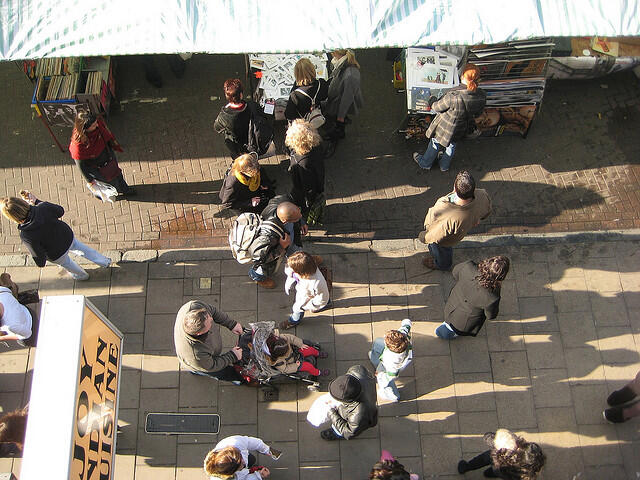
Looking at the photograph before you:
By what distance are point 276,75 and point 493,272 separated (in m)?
4.34

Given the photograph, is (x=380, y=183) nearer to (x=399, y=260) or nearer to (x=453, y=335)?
(x=399, y=260)

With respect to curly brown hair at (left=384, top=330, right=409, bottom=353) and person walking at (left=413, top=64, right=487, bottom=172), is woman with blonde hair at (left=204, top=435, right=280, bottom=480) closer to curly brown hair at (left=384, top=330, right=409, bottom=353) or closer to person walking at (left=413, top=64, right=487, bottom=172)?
curly brown hair at (left=384, top=330, right=409, bottom=353)

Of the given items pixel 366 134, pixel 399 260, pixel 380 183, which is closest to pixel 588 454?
pixel 399 260

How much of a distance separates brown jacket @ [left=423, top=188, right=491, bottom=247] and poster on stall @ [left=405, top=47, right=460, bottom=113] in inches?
78.7

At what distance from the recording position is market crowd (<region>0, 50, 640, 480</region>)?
16.0 feet

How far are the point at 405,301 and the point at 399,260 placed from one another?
567mm

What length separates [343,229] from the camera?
7375 millimetres

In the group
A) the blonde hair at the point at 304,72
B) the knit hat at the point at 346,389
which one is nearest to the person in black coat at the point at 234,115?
the blonde hair at the point at 304,72

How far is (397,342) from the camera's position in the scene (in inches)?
202

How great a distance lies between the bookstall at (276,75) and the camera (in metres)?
7.67

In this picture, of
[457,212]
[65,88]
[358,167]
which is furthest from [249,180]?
[65,88]

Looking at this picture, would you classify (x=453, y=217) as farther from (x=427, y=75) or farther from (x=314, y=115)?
(x=427, y=75)

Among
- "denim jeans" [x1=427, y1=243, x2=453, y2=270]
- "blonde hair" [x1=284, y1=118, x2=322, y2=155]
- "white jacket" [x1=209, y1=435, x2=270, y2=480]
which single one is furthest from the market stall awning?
"white jacket" [x1=209, y1=435, x2=270, y2=480]

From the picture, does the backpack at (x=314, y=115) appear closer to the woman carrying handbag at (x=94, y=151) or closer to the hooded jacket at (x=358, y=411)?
the woman carrying handbag at (x=94, y=151)
